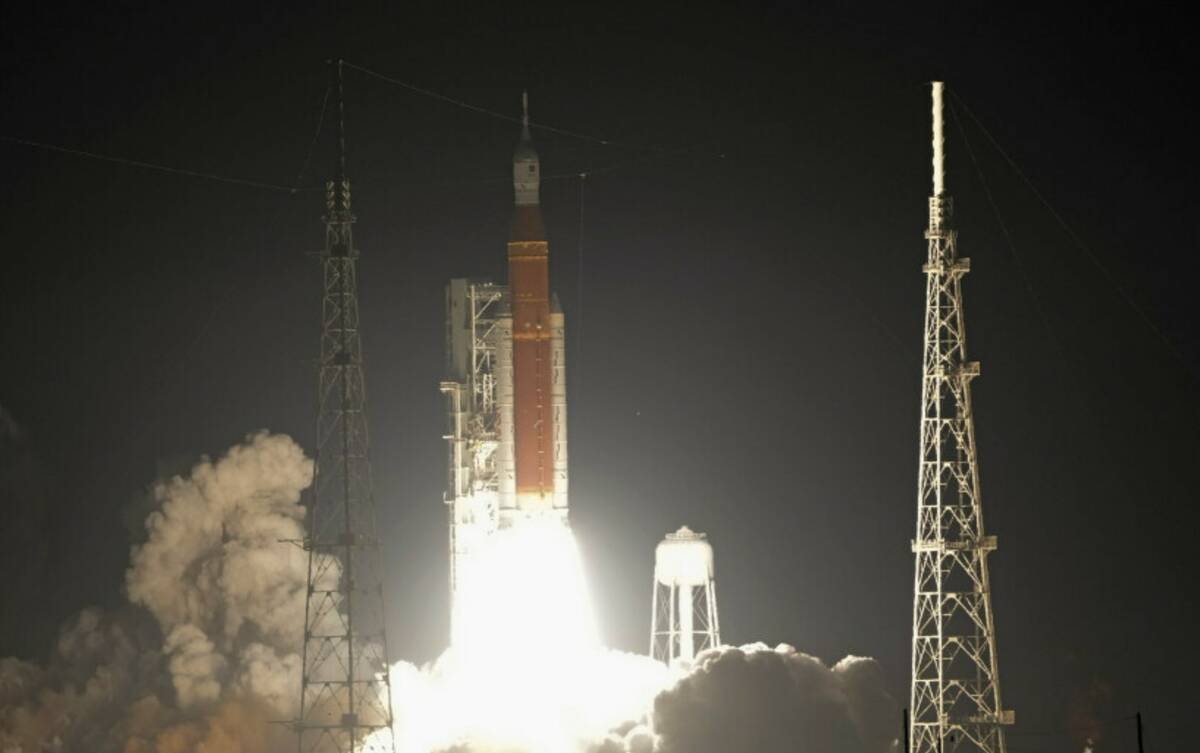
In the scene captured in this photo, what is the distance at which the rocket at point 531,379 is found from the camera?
56750 mm

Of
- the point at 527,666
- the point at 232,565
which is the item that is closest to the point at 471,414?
the point at 527,666

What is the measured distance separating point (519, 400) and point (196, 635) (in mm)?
9090

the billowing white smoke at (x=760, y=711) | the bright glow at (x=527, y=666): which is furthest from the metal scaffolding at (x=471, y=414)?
the billowing white smoke at (x=760, y=711)

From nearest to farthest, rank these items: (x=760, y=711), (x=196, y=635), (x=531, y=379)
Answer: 1. (x=760, y=711)
2. (x=531, y=379)
3. (x=196, y=635)

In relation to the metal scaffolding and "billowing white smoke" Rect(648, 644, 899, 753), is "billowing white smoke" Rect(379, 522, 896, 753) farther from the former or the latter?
the metal scaffolding

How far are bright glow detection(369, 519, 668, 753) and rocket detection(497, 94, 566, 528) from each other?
728 mm

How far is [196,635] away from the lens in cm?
6012

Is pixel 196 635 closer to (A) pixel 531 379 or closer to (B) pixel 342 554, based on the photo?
(B) pixel 342 554

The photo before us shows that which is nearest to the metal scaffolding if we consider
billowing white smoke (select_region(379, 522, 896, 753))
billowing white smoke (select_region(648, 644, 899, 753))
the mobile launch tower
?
the mobile launch tower

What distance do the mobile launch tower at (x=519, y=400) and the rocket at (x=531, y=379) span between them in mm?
20

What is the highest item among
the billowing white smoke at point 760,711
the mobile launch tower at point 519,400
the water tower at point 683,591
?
the mobile launch tower at point 519,400

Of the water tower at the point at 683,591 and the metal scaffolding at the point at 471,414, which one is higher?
→ the metal scaffolding at the point at 471,414

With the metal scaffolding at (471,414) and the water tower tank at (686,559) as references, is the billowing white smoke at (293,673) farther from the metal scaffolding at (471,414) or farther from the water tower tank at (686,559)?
the water tower tank at (686,559)

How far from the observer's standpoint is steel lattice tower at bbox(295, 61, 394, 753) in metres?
52.0
